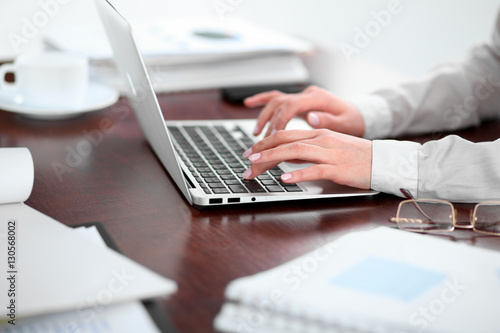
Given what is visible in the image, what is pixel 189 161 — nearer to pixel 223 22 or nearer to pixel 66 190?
pixel 66 190

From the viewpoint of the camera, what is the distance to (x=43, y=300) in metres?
0.54

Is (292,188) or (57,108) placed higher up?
(292,188)

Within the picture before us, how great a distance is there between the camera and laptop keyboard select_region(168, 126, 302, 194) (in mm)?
859

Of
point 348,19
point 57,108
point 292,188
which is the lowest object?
point 348,19

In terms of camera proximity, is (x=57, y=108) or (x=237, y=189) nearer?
(x=237, y=189)

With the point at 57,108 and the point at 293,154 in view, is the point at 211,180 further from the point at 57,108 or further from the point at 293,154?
the point at 57,108

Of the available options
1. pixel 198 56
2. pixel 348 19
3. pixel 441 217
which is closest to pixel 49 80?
pixel 198 56

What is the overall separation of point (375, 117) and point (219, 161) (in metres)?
0.39

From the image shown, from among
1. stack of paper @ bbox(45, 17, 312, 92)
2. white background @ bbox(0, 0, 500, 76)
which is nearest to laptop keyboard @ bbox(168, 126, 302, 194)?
stack of paper @ bbox(45, 17, 312, 92)

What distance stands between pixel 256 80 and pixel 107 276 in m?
0.95

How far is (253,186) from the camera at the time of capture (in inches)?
34.0

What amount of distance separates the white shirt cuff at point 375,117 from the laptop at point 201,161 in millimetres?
254

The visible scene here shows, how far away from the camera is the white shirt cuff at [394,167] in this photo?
885mm

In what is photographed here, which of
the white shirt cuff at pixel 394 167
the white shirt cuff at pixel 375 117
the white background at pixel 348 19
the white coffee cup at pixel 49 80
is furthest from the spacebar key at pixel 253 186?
the white background at pixel 348 19
